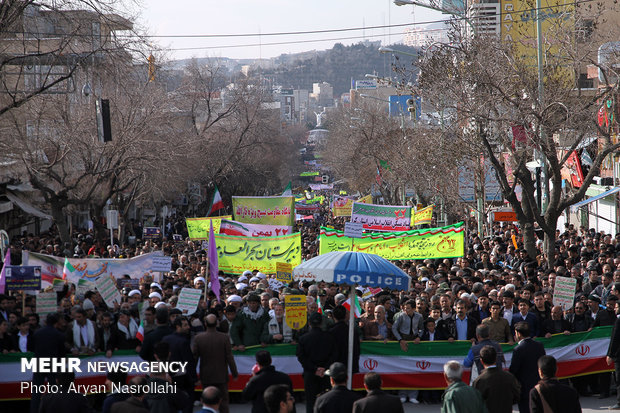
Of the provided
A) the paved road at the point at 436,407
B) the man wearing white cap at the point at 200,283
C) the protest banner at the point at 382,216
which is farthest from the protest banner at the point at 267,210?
the paved road at the point at 436,407

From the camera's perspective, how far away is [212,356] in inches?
380

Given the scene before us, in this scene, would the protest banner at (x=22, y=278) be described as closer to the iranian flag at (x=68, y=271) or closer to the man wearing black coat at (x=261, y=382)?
the iranian flag at (x=68, y=271)

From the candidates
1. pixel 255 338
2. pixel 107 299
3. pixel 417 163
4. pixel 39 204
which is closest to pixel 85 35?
pixel 107 299

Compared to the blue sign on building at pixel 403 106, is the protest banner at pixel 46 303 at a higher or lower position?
lower

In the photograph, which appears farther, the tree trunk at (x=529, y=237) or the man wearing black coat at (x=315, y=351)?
the tree trunk at (x=529, y=237)

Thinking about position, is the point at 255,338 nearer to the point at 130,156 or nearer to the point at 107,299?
the point at 107,299

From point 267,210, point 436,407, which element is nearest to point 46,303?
point 436,407

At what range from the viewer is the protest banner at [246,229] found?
21.3m

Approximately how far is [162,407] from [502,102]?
13.0 meters

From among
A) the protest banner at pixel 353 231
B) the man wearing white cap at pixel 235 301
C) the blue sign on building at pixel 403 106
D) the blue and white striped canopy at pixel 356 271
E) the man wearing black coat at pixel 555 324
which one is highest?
the blue sign on building at pixel 403 106

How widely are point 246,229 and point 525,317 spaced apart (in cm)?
1106

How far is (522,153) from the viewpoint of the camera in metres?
18.4

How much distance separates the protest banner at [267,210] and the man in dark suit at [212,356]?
14.4 meters

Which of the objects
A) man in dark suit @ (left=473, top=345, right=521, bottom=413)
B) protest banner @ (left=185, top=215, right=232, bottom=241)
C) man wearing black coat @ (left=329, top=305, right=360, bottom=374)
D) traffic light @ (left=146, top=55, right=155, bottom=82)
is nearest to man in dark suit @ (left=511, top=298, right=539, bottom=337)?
man wearing black coat @ (left=329, top=305, right=360, bottom=374)
